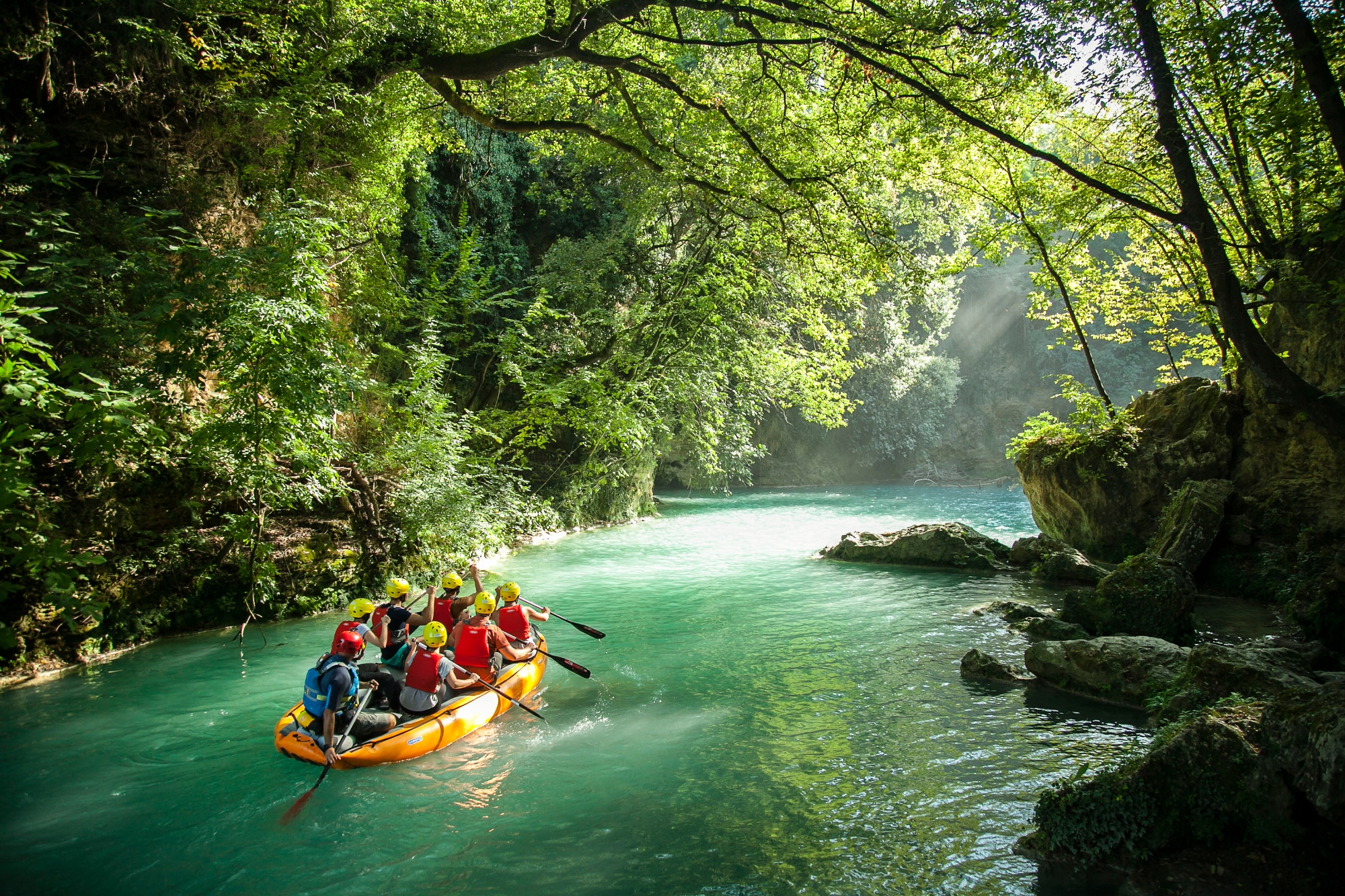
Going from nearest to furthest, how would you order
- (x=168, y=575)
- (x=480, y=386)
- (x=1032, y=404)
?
(x=168, y=575), (x=480, y=386), (x=1032, y=404)

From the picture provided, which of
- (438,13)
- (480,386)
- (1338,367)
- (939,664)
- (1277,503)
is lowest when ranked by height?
(939,664)

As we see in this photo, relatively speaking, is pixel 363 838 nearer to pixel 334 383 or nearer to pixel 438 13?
pixel 334 383

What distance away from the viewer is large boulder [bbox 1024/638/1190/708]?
642 centimetres

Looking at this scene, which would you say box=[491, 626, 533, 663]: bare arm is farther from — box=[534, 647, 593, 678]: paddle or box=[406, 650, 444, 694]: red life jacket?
box=[406, 650, 444, 694]: red life jacket

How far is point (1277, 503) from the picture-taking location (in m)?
9.87

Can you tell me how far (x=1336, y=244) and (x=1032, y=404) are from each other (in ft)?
107

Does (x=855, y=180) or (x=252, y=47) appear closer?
(x=252, y=47)

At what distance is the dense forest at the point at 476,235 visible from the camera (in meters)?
6.88

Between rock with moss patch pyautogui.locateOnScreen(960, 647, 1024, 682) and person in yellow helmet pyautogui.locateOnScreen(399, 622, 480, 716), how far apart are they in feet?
17.3

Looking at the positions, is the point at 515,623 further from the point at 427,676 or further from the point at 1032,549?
the point at 1032,549

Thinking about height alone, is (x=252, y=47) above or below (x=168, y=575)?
above

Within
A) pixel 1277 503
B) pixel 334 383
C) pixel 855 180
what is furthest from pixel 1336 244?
pixel 334 383

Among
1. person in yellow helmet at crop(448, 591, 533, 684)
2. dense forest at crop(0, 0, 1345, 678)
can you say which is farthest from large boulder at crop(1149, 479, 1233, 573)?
person in yellow helmet at crop(448, 591, 533, 684)

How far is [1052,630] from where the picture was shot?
812 cm
